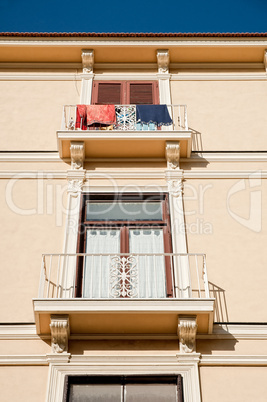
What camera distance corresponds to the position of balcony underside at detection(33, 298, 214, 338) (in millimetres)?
9242

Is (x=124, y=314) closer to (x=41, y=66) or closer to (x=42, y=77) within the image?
(x=42, y=77)

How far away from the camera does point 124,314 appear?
369 inches

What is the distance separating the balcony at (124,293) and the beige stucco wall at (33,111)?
333cm

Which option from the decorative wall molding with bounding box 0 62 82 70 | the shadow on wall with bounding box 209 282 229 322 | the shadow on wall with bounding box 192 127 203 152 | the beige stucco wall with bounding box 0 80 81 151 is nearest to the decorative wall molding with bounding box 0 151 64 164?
the beige stucco wall with bounding box 0 80 81 151

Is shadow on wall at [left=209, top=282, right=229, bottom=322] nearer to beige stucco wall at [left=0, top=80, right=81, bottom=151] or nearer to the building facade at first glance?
the building facade

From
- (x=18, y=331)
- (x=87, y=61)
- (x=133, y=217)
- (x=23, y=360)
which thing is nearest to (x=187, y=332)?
(x=23, y=360)

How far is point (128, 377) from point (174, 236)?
2979mm

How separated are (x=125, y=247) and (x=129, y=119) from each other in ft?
11.5

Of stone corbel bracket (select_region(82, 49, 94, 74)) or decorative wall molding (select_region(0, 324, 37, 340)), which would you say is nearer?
decorative wall molding (select_region(0, 324, 37, 340))

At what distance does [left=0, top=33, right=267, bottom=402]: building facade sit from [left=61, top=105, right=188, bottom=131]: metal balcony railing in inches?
1.5

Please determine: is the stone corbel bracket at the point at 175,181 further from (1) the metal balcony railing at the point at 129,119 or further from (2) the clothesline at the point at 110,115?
(2) the clothesline at the point at 110,115

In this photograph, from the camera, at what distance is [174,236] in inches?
434

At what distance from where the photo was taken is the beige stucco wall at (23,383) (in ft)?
29.0

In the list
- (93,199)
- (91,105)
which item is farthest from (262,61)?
(93,199)
